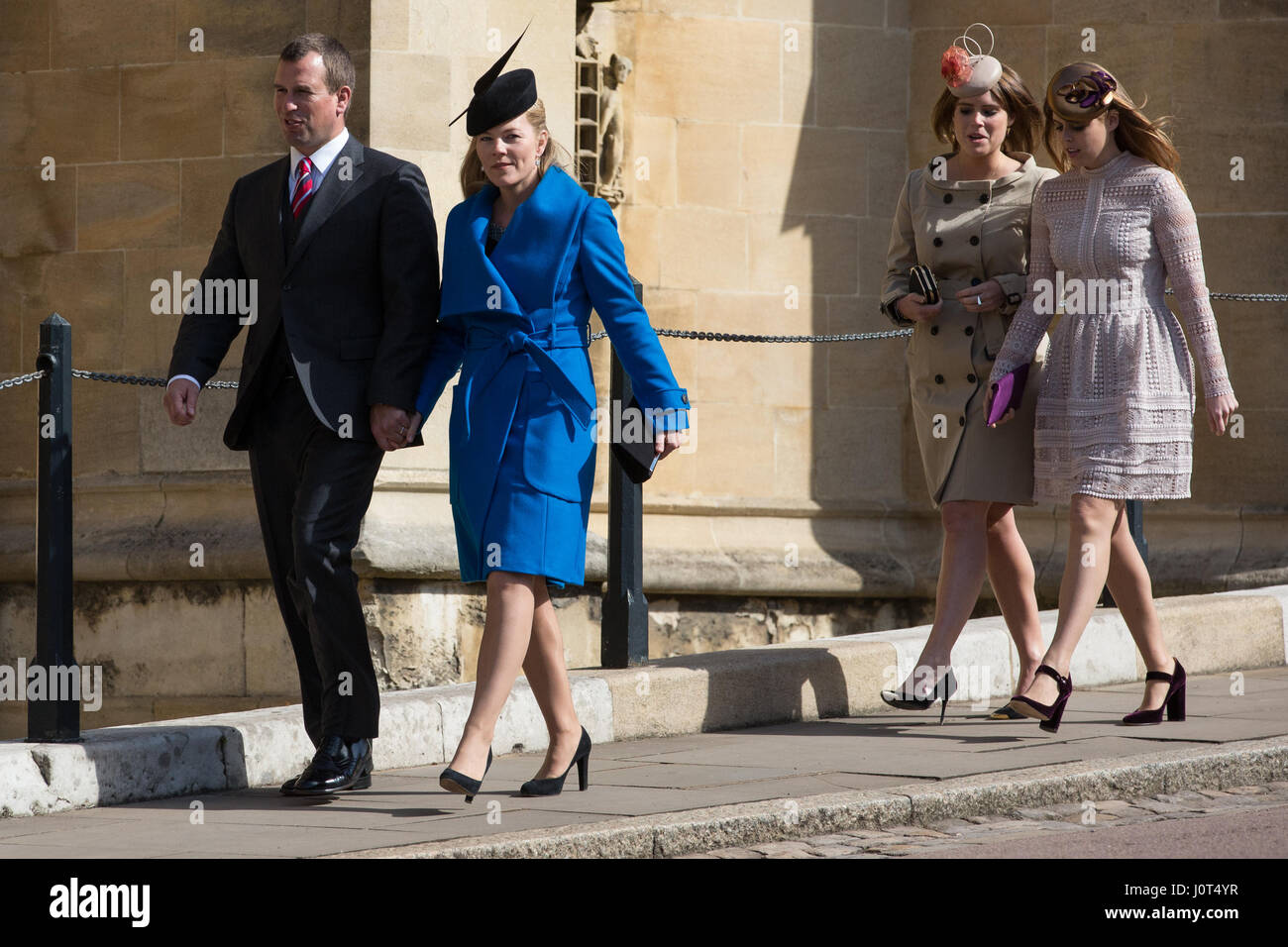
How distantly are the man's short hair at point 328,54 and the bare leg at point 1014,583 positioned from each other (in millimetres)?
2423

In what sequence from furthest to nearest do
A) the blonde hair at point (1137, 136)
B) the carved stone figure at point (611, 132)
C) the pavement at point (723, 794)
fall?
the carved stone figure at point (611, 132) → the blonde hair at point (1137, 136) → the pavement at point (723, 794)

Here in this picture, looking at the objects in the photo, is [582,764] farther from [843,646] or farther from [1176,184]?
[1176,184]

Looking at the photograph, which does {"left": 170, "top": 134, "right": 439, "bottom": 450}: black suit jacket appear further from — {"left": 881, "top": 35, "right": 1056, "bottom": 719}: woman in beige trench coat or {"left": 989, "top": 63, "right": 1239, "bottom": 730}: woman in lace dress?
{"left": 989, "top": 63, "right": 1239, "bottom": 730}: woman in lace dress

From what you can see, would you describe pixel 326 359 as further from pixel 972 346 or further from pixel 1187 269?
pixel 1187 269

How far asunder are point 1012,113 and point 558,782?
2.66m

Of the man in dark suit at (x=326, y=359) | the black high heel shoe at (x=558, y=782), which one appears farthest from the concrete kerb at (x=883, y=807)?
the man in dark suit at (x=326, y=359)

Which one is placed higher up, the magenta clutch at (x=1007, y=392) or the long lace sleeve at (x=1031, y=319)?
the long lace sleeve at (x=1031, y=319)

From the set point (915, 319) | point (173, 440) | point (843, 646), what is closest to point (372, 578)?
point (173, 440)

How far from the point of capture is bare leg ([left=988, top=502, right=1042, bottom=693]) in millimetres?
6328

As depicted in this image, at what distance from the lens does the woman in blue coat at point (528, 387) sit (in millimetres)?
4980

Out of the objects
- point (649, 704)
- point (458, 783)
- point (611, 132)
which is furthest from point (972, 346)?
point (611, 132)

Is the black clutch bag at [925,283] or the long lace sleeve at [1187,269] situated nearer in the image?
the long lace sleeve at [1187,269]

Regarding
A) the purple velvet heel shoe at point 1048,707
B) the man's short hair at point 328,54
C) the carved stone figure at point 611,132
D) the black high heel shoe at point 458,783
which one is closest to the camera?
the black high heel shoe at point 458,783

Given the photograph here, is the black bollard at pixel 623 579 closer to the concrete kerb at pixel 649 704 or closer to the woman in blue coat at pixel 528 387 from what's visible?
the concrete kerb at pixel 649 704
